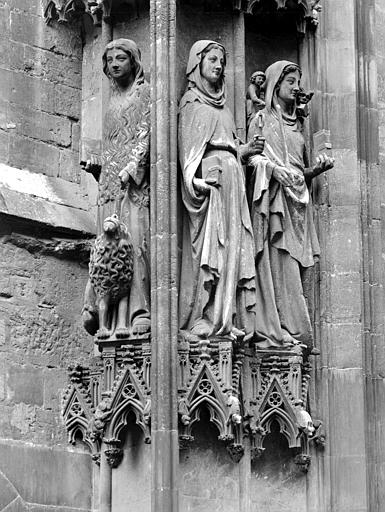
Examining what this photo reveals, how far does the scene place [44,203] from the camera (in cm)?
1417

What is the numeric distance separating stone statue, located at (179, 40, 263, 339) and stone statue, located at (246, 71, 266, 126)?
1.21 ft

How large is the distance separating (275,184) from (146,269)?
1.11 metres

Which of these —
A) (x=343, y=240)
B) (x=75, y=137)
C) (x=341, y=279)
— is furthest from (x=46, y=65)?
(x=341, y=279)

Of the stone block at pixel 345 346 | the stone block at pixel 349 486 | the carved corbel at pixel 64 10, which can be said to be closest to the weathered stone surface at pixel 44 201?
the carved corbel at pixel 64 10

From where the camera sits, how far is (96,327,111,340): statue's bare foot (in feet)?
→ 43.8

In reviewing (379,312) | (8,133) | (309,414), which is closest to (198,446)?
(309,414)

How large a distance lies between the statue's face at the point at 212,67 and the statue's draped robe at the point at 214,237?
0.67ft

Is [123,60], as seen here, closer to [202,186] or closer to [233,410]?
[202,186]

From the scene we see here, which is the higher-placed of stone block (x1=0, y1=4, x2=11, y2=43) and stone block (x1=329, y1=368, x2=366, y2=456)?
stone block (x1=0, y1=4, x2=11, y2=43)

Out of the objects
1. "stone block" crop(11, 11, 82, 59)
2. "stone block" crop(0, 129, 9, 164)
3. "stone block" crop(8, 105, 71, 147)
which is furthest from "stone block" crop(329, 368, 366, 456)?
"stone block" crop(11, 11, 82, 59)

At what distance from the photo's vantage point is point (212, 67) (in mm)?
13664

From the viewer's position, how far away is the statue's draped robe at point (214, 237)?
1324 cm

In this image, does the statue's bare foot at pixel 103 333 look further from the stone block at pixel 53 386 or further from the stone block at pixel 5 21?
the stone block at pixel 5 21

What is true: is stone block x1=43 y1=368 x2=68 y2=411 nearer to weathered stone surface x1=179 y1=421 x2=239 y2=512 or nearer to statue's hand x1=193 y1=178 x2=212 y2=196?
weathered stone surface x1=179 y1=421 x2=239 y2=512
